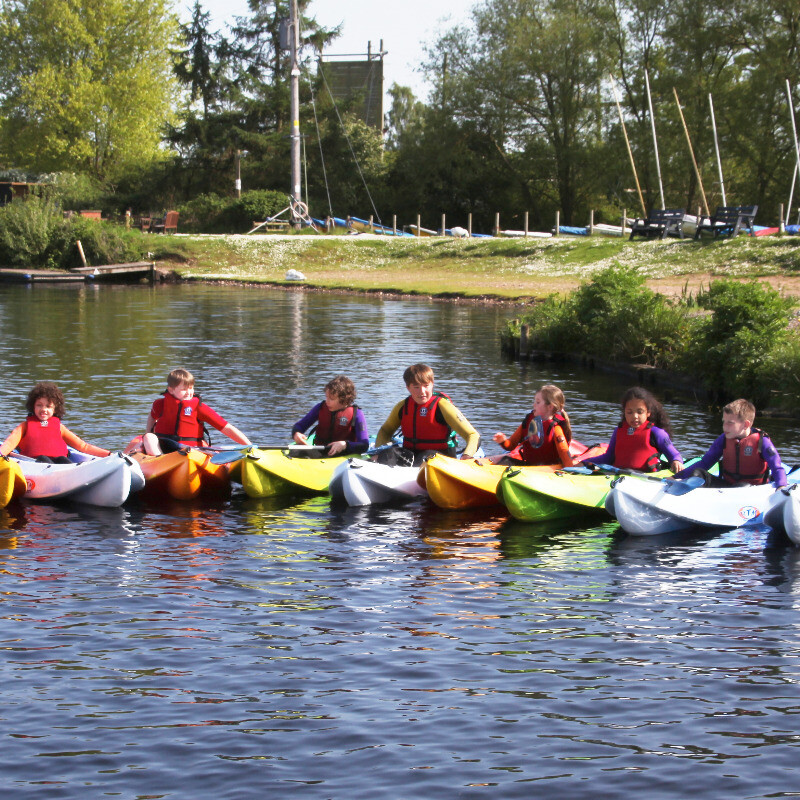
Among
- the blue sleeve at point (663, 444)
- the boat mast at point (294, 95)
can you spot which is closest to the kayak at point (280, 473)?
the blue sleeve at point (663, 444)

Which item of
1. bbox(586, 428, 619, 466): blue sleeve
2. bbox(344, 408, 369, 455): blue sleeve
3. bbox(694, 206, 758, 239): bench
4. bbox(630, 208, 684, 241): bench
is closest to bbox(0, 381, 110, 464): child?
bbox(344, 408, 369, 455): blue sleeve

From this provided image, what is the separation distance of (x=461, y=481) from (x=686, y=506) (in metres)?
2.08

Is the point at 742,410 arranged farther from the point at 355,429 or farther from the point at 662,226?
the point at 662,226

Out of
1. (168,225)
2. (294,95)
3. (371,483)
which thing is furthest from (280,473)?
(168,225)

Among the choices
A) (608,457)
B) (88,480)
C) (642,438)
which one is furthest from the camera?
(608,457)

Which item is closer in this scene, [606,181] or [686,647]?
[686,647]

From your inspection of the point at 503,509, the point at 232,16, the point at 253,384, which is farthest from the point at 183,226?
the point at 503,509

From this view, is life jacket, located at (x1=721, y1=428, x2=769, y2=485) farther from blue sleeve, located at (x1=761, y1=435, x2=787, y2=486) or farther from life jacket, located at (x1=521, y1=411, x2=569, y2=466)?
life jacket, located at (x1=521, y1=411, x2=569, y2=466)

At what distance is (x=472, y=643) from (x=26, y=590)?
338 centimetres

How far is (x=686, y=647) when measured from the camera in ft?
24.0

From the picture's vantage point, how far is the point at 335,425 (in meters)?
11.7

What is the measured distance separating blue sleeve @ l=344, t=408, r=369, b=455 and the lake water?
68cm

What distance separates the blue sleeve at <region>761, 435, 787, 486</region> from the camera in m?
10.2

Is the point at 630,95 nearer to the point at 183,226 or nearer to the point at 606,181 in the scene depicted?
the point at 606,181
